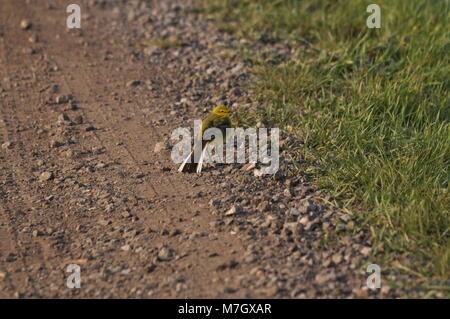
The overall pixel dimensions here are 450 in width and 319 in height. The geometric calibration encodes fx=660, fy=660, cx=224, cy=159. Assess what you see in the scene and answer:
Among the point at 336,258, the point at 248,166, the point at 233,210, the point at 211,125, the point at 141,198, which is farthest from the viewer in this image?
the point at 211,125

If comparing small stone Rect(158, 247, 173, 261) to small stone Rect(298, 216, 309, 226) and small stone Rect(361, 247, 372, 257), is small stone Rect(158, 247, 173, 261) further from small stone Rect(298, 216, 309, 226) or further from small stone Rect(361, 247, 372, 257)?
small stone Rect(361, 247, 372, 257)

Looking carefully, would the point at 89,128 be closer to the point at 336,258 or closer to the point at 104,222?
the point at 104,222

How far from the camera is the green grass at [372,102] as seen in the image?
190 inches

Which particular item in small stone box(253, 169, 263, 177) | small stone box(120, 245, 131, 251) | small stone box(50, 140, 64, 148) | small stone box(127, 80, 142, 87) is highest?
small stone box(127, 80, 142, 87)

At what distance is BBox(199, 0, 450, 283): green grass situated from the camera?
4.84m

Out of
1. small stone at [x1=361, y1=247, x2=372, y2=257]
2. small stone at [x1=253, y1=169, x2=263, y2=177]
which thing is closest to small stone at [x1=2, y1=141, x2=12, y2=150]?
small stone at [x1=253, y1=169, x2=263, y2=177]

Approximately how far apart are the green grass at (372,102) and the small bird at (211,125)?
513 mm

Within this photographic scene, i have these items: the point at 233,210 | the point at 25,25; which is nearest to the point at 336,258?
the point at 233,210

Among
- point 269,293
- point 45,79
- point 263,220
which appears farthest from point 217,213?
point 45,79

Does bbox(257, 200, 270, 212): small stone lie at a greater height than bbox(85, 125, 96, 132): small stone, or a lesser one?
lesser

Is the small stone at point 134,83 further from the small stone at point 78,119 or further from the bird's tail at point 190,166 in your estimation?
the bird's tail at point 190,166

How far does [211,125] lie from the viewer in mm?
6109

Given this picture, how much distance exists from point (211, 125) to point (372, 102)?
1.63m

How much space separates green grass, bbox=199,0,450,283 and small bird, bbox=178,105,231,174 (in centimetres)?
51
